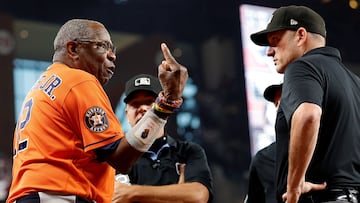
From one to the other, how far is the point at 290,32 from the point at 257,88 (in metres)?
6.81

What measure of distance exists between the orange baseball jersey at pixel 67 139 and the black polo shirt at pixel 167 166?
41.6 inches

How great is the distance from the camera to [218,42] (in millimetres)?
10664

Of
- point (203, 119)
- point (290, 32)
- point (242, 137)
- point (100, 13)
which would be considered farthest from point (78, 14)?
point (290, 32)

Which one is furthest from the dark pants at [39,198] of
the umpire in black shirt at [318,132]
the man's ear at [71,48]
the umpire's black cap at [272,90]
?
the umpire's black cap at [272,90]

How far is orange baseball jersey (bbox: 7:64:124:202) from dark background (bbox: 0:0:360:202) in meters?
6.33

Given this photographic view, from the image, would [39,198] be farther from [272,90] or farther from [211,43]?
[211,43]

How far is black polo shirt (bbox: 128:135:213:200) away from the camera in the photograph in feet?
12.5

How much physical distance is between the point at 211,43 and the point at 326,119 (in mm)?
7812

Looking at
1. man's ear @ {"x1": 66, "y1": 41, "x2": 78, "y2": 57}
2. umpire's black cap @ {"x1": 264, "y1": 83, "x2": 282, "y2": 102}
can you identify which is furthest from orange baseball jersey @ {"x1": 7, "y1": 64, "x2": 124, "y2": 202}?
umpire's black cap @ {"x1": 264, "y1": 83, "x2": 282, "y2": 102}

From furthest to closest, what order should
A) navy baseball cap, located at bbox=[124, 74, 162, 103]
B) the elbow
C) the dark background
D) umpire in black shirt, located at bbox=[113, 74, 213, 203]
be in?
the dark background < navy baseball cap, located at bbox=[124, 74, 162, 103] < the elbow < umpire in black shirt, located at bbox=[113, 74, 213, 203]

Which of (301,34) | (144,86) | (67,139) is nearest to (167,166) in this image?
(144,86)

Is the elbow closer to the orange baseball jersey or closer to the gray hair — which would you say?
the orange baseball jersey

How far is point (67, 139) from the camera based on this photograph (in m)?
2.66

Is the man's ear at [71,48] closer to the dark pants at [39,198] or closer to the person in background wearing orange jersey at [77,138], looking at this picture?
the person in background wearing orange jersey at [77,138]
